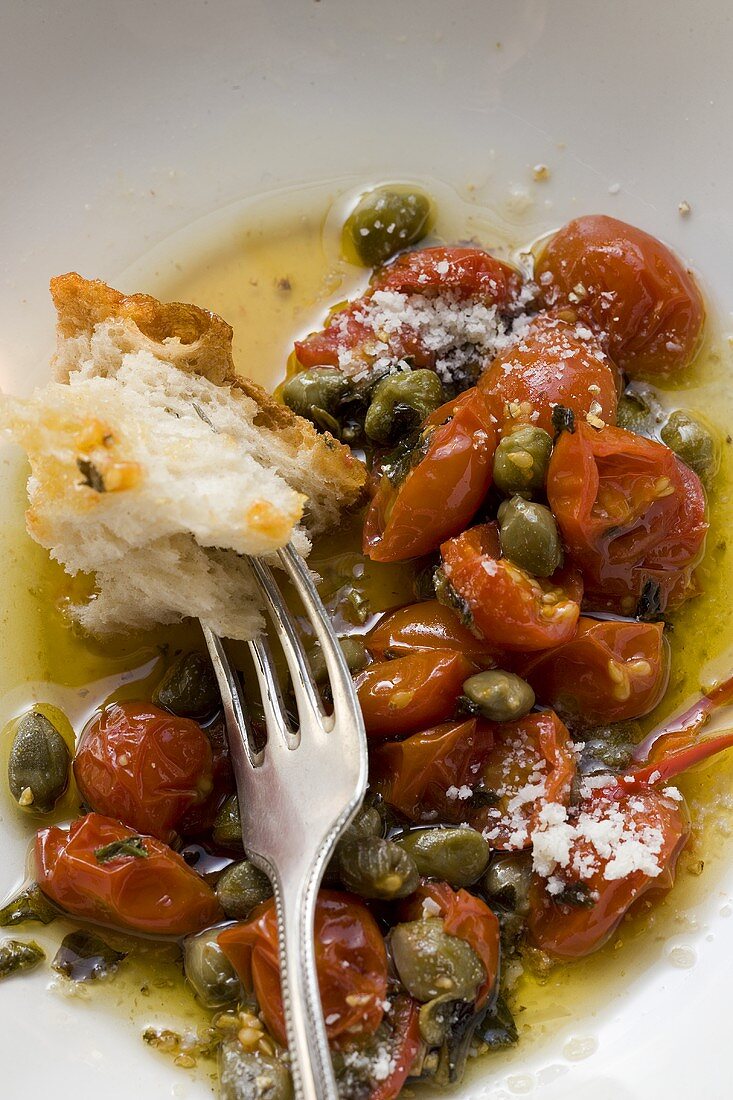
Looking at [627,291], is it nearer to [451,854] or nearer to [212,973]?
[451,854]

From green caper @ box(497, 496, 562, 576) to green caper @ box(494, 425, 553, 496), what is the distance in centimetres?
6

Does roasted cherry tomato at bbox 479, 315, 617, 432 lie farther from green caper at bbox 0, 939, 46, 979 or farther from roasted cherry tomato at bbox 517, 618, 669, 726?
green caper at bbox 0, 939, 46, 979

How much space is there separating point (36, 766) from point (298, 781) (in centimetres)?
87

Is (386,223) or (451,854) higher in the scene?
(386,223)

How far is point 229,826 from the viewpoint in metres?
2.93

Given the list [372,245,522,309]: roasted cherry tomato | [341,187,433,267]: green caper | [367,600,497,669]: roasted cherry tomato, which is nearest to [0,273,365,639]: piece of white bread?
[367,600,497,669]: roasted cherry tomato

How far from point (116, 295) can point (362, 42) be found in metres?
1.44

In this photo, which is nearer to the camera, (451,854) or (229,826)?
(451,854)

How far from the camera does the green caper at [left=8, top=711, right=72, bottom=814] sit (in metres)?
3.03

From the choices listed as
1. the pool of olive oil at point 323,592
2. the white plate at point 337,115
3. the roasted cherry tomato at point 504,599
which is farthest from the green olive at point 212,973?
the white plate at point 337,115

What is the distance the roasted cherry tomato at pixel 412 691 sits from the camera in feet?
9.52

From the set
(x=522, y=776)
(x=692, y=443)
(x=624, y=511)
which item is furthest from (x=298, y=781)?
(x=692, y=443)

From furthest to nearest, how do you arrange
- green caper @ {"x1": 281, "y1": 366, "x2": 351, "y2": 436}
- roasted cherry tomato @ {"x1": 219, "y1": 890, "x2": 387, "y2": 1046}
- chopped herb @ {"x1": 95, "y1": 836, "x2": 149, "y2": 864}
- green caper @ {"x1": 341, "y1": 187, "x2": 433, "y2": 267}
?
green caper @ {"x1": 341, "y1": 187, "x2": 433, "y2": 267}, green caper @ {"x1": 281, "y1": 366, "x2": 351, "y2": 436}, chopped herb @ {"x1": 95, "y1": 836, "x2": 149, "y2": 864}, roasted cherry tomato @ {"x1": 219, "y1": 890, "x2": 387, "y2": 1046}

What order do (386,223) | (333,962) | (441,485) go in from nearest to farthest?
1. (333,962)
2. (441,485)
3. (386,223)
